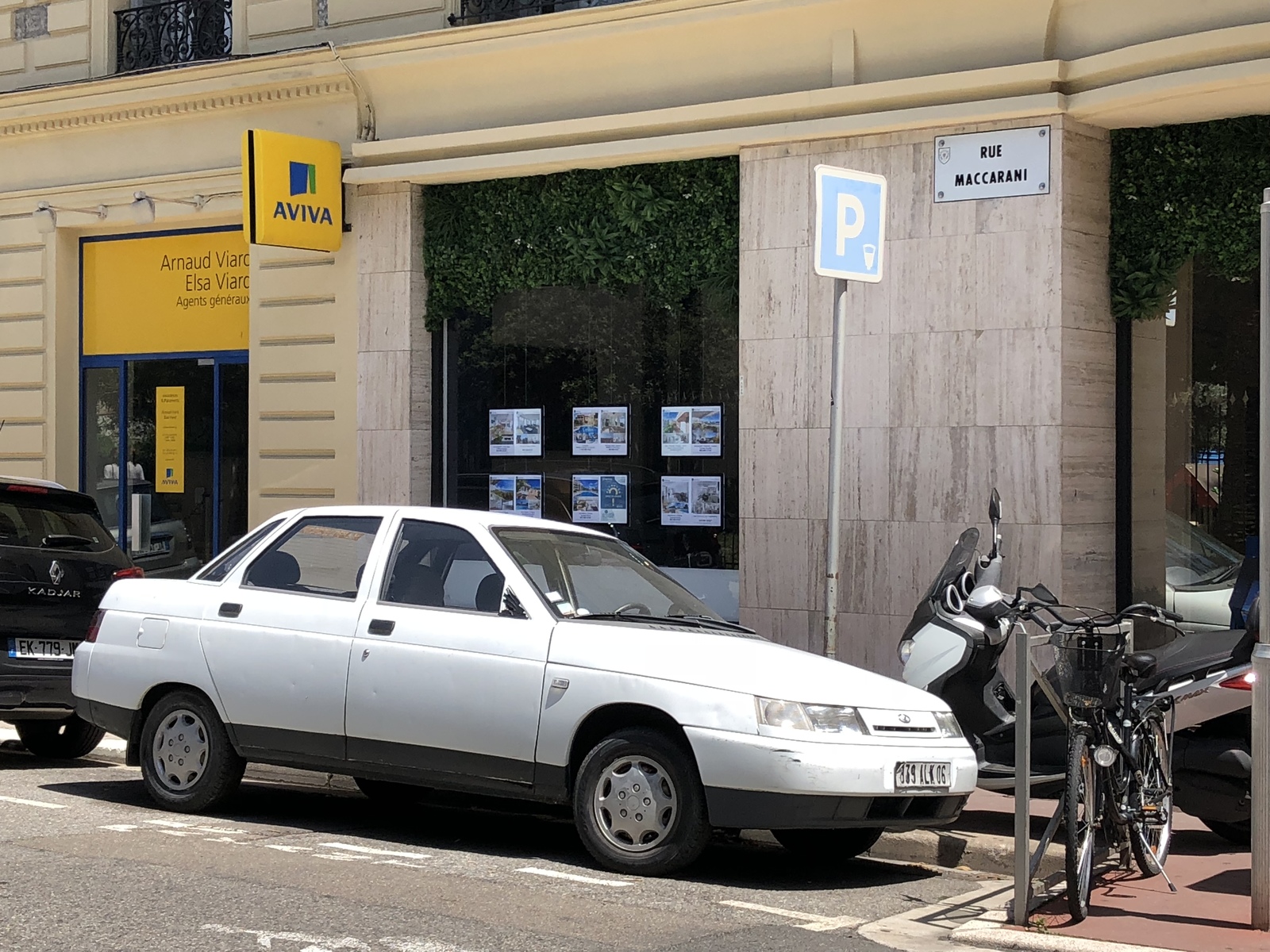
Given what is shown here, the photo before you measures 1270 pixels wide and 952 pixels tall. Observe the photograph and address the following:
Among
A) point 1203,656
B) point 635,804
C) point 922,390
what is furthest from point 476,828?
point 922,390

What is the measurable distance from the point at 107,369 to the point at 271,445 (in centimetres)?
287

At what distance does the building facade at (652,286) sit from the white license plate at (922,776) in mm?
4595

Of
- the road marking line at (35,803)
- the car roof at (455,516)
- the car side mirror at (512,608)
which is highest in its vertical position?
the car roof at (455,516)

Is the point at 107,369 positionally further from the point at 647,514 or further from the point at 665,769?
the point at 665,769

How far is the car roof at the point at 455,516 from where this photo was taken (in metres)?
8.26

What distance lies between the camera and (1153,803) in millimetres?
7043

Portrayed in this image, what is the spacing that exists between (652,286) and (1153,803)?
760cm

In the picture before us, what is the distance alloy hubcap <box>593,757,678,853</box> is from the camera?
7250 mm

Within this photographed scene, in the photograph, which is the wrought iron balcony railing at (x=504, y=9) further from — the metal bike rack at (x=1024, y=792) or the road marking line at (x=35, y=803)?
the metal bike rack at (x=1024, y=792)

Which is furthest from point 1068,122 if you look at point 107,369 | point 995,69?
point 107,369

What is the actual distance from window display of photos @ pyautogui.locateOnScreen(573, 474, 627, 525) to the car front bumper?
22.6 ft

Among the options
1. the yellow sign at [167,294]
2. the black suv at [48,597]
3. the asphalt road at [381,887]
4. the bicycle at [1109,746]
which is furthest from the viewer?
the yellow sign at [167,294]

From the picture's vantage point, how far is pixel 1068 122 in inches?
457

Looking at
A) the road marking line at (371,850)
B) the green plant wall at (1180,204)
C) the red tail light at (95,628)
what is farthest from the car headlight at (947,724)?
the green plant wall at (1180,204)
